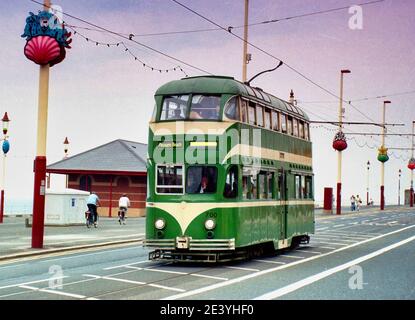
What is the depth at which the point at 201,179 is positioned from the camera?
17641mm

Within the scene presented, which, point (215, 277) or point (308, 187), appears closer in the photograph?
point (215, 277)

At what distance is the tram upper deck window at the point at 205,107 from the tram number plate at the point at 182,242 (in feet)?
9.84

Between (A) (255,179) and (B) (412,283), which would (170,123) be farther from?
(B) (412,283)

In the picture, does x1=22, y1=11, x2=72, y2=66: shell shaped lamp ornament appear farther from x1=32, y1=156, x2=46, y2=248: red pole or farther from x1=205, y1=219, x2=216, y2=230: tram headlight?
x1=205, y1=219, x2=216, y2=230: tram headlight

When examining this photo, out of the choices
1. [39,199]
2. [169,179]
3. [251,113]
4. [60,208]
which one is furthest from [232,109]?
[60,208]

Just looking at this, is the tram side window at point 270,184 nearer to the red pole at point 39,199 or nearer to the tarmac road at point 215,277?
the tarmac road at point 215,277

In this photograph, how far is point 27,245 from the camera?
2336 centimetres

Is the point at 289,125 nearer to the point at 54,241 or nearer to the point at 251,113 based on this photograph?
the point at 251,113

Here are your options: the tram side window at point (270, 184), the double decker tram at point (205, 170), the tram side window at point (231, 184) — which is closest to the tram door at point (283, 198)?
the tram side window at point (270, 184)

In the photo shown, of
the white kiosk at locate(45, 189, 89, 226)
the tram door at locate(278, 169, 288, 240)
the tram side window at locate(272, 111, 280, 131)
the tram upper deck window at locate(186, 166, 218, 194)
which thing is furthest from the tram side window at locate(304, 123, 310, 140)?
the white kiosk at locate(45, 189, 89, 226)
